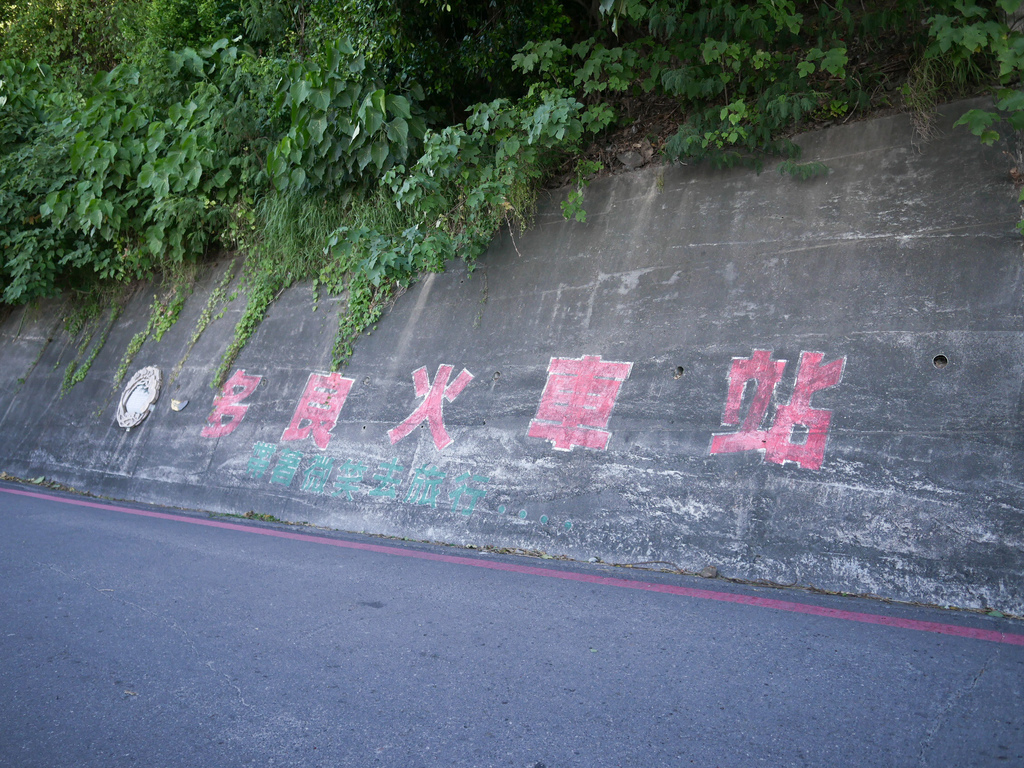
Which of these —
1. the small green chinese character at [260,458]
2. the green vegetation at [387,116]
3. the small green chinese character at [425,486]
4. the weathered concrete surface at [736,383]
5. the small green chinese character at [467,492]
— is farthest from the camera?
the small green chinese character at [260,458]

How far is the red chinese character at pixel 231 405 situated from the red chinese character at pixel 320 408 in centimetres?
90

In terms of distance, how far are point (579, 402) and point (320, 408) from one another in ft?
9.90

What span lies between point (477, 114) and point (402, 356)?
2390mm

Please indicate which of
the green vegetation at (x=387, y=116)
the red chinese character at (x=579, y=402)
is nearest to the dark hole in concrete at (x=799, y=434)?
the red chinese character at (x=579, y=402)

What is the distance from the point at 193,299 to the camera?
965cm

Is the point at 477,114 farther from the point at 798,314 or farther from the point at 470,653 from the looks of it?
the point at 470,653

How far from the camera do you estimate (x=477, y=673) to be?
2.73 m

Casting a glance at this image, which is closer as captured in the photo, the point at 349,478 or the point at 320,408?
the point at 349,478

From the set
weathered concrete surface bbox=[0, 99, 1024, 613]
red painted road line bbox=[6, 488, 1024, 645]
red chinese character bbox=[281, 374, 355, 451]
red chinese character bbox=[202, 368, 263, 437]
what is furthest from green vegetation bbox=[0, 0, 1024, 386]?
red painted road line bbox=[6, 488, 1024, 645]

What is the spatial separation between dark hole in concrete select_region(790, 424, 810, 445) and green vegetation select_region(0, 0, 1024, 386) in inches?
80.7

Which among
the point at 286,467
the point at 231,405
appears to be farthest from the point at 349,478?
the point at 231,405

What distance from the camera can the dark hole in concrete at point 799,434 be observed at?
177 inches

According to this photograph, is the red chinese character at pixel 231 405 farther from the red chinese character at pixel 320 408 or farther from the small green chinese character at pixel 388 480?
the small green chinese character at pixel 388 480

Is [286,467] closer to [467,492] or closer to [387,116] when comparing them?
[467,492]
